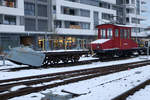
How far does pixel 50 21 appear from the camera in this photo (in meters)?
41.1

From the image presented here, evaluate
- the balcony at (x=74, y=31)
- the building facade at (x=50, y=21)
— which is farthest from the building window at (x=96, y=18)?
the balcony at (x=74, y=31)

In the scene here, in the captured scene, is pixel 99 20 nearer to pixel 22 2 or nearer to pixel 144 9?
pixel 22 2

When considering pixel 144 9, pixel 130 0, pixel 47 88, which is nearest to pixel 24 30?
pixel 47 88

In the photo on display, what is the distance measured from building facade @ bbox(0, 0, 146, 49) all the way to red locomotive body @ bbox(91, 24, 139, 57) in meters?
7.66

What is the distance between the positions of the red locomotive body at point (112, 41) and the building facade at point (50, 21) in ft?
25.1

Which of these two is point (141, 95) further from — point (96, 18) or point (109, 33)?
point (96, 18)

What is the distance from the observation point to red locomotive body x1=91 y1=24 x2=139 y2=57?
61.9ft

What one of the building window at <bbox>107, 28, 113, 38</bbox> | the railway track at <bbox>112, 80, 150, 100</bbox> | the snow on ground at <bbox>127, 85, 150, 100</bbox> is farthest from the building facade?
the snow on ground at <bbox>127, 85, 150, 100</bbox>

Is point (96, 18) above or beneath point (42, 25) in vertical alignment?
above

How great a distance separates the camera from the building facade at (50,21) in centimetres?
3456

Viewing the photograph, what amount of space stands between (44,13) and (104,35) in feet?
74.9

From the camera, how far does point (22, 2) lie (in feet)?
118

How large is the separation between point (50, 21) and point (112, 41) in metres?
23.5

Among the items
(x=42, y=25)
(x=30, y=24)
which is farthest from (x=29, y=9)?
(x=42, y=25)
